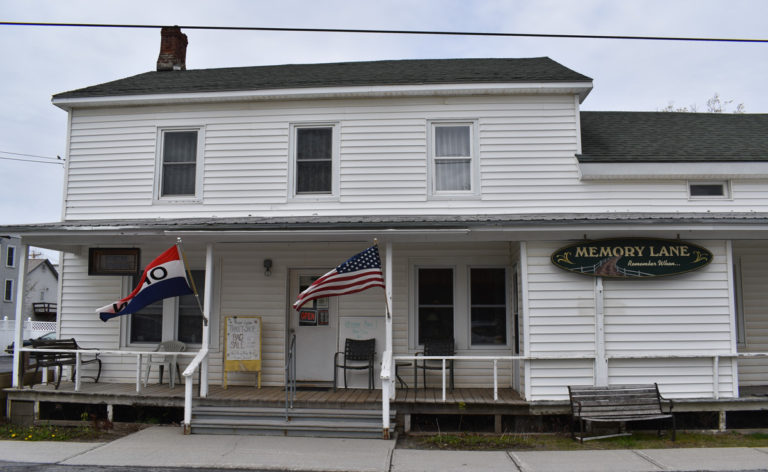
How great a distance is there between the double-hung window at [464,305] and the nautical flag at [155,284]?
4090 millimetres

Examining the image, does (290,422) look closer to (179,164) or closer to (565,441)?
(565,441)

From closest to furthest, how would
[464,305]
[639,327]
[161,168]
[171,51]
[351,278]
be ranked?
[351,278] → [639,327] → [464,305] → [161,168] → [171,51]

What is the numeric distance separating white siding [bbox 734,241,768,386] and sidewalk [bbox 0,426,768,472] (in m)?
2.93

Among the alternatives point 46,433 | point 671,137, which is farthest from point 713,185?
point 46,433

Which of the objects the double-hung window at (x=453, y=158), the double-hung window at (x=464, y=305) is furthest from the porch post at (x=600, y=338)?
the double-hung window at (x=453, y=158)

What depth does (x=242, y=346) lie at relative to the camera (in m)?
10.6

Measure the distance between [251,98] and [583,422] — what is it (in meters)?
7.87

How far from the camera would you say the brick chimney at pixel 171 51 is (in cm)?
1420

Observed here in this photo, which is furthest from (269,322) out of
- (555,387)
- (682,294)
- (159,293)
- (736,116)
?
(736,116)

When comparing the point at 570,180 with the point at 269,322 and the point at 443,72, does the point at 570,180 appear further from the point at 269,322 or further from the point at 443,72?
the point at 269,322

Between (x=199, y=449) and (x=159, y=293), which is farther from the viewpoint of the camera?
(x=159, y=293)

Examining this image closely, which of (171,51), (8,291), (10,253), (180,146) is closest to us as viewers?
(180,146)

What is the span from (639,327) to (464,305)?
2904 millimetres

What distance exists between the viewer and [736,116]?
43.9ft
